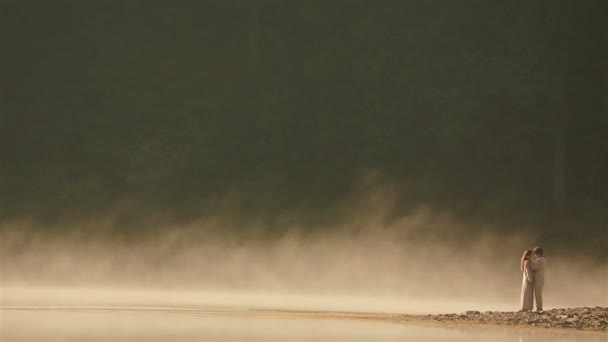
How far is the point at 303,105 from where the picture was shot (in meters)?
35.5

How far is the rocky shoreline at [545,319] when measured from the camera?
1623cm

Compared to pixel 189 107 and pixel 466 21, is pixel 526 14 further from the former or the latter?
pixel 189 107

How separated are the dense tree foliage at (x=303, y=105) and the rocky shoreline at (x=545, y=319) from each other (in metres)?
15.6

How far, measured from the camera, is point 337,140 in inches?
1377

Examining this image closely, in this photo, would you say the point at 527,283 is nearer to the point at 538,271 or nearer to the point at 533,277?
the point at 533,277

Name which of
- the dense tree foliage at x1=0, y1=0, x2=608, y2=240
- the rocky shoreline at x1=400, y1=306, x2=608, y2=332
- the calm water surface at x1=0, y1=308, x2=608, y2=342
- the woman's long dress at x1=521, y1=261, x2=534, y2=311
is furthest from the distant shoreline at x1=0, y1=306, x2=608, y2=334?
the dense tree foliage at x1=0, y1=0, x2=608, y2=240

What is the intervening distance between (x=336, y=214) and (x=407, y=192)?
5.92 feet

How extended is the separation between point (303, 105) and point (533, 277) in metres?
17.9

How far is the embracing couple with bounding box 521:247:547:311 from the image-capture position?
17984 mm

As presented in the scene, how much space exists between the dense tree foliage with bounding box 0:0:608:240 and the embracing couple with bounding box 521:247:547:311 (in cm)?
1442

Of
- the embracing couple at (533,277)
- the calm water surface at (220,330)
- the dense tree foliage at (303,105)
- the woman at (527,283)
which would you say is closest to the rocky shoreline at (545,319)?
the calm water surface at (220,330)

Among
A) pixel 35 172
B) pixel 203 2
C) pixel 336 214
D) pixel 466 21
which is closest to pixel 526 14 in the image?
pixel 466 21

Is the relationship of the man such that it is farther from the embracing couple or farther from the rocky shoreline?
the rocky shoreline

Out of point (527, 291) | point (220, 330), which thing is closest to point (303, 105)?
point (527, 291)
